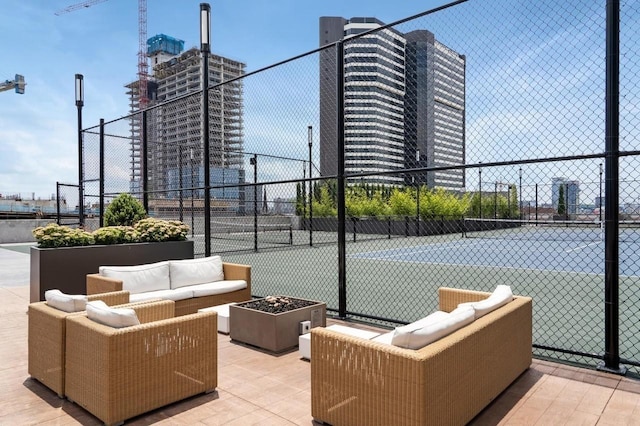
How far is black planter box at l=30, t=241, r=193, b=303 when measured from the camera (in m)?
5.99

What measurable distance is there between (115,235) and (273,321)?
152 inches

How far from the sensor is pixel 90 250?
6453 mm

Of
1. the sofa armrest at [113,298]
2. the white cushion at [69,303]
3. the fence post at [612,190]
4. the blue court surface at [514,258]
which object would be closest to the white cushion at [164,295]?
the sofa armrest at [113,298]

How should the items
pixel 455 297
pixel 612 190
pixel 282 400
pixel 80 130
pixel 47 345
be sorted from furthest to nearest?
pixel 80 130 < pixel 455 297 < pixel 612 190 < pixel 47 345 < pixel 282 400

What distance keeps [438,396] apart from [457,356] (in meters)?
0.26

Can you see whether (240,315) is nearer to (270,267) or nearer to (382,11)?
(382,11)

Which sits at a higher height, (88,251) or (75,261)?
(88,251)

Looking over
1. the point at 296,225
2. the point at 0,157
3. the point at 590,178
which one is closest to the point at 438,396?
the point at 590,178

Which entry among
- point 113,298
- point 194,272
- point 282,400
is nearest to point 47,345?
point 113,298

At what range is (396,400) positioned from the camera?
2.31 meters

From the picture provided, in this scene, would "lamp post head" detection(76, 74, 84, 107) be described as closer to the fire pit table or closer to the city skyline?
the city skyline

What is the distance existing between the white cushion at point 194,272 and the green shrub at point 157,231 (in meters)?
1.74

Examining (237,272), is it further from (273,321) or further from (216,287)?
(273,321)

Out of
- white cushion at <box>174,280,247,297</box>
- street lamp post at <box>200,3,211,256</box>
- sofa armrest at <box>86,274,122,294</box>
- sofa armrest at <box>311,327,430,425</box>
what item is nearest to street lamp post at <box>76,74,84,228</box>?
street lamp post at <box>200,3,211,256</box>
